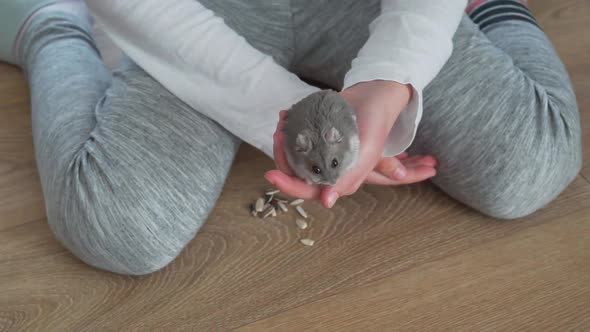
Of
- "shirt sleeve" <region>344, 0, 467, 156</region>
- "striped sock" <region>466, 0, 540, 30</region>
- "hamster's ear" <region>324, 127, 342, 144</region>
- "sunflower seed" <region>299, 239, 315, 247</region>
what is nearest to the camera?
"hamster's ear" <region>324, 127, 342, 144</region>

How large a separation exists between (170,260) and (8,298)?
20cm

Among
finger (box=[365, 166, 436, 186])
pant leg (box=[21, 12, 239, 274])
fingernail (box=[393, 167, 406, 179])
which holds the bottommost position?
pant leg (box=[21, 12, 239, 274])

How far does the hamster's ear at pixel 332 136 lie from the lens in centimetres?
57

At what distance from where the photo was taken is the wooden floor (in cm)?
71

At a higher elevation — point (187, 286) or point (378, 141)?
point (378, 141)

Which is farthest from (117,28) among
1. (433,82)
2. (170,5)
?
(433,82)

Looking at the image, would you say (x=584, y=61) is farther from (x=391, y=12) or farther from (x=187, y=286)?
(x=187, y=286)

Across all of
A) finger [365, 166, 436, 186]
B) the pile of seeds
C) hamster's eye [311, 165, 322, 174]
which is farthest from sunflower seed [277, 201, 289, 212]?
hamster's eye [311, 165, 322, 174]

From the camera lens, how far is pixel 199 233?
0.80 m

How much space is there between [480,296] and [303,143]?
1.05 feet

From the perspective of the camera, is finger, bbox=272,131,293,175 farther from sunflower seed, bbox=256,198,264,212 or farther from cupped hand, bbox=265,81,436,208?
sunflower seed, bbox=256,198,264,212

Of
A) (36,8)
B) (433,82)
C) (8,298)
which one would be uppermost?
(433,82)

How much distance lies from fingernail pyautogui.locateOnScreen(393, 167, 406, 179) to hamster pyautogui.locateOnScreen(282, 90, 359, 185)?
0.15m

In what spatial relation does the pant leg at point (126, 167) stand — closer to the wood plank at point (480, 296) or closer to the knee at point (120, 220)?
the knee at point (120, 220)
